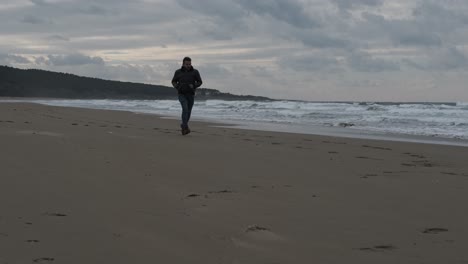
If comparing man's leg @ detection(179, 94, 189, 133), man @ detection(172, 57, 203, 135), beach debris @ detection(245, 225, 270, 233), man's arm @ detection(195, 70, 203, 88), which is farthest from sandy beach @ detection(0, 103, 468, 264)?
man's arm @ detection(195, 70, 203, 88)

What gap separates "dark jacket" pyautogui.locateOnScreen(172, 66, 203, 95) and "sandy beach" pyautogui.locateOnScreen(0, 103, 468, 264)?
5.03 m

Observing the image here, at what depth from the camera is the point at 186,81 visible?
12.1 meters

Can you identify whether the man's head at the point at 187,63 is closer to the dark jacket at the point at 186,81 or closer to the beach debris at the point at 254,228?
the dark jacket at the point at 186,81

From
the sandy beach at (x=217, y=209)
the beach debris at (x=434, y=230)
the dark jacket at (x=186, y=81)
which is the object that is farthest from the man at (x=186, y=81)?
the beach debris at (x=434, y=230)

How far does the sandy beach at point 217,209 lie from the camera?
3.22 metres

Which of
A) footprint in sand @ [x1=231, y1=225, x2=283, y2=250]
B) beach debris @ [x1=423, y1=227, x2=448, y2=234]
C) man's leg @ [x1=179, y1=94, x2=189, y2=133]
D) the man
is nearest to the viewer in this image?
footprint in sand @ [x1=231, y1=225, x2=283, y2=250]

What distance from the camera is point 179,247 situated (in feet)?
10.7

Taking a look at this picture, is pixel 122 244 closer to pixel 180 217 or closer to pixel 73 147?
pixel 180 217

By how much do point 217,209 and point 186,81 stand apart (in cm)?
814

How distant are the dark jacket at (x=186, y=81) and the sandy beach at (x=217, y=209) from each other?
5029mm

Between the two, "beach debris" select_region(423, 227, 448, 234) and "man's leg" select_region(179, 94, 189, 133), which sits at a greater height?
"man's leg" select_region(179, 94, 189, 133)

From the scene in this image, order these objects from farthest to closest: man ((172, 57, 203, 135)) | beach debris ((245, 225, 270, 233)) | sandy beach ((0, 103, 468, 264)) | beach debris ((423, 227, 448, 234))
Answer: man ((172, 57, 203, 135)) → beach debris ((423, 227, 448, 234)) → beach debris ((245, 225, 270, 233)) → sandy beach ((0, 103, 468, 264))

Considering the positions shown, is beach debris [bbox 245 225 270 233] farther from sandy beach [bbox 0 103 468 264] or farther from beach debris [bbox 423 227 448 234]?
beach debris [bbox 423 227 448 234]

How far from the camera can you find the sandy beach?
10.6 ft
